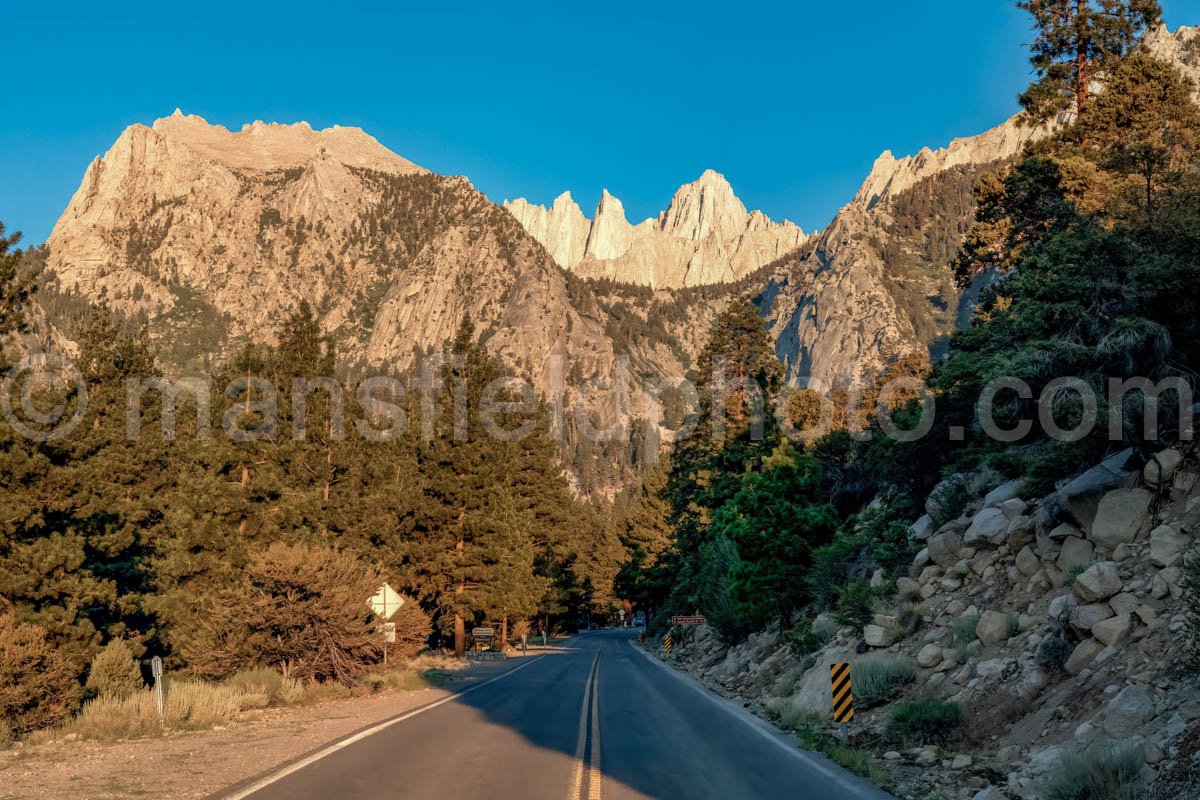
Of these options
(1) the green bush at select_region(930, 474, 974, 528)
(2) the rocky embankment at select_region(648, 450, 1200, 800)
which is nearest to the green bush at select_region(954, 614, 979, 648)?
(2) the rocky embankment at select_region(648, 450, 1200, 800)

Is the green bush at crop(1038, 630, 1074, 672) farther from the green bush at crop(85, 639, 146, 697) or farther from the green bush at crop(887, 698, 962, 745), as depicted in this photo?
the green bush at crop(85, 639, 146, 697)

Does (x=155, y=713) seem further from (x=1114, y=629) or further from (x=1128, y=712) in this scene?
(x=1114, y=629)

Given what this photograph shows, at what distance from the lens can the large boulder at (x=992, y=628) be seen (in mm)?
14117

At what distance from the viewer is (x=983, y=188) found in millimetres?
32656

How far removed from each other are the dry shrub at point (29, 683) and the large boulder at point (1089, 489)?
1892cm

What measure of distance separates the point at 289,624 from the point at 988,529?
17282 mm

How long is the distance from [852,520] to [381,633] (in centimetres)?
1561

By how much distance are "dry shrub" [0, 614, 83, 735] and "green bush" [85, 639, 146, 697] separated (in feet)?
9.76

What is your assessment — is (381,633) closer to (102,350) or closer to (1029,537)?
(1029,537)

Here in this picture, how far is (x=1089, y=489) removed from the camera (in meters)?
14.2

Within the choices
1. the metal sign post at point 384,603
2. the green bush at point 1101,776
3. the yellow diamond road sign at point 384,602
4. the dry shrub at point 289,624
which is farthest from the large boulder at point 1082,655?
the yellow diamond road sign at point 384,602

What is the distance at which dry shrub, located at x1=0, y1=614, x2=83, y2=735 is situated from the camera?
54.4 feet

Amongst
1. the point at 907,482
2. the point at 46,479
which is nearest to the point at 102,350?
the point at 46,479

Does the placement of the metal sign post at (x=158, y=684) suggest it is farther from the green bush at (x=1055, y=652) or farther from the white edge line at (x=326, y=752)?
the green bush at (x=1055, y=652)
